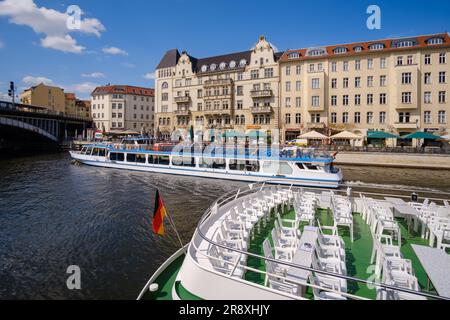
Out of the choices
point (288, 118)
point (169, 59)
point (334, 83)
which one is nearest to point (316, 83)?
point (334, 83)

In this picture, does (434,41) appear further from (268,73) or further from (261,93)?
(261,93)

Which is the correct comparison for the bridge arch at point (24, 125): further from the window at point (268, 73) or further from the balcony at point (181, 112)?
the window at point (268, 73)

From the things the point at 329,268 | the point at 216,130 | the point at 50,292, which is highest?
the point at 216,130

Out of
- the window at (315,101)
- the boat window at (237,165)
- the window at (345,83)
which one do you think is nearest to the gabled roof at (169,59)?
the window at (315,101)

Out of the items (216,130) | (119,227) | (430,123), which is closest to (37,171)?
(119,227)

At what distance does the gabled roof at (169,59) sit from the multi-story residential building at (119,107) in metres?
25.5

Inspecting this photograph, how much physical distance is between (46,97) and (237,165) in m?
98.4

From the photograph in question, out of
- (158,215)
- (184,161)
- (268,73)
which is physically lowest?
(158,215)

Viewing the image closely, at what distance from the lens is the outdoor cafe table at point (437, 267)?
14.2 ft

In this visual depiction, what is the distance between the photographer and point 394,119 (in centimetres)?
4966

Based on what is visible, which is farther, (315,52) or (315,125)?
(315,52)

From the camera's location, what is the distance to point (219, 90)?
64.6 m

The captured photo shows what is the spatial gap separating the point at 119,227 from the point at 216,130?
166 ft
